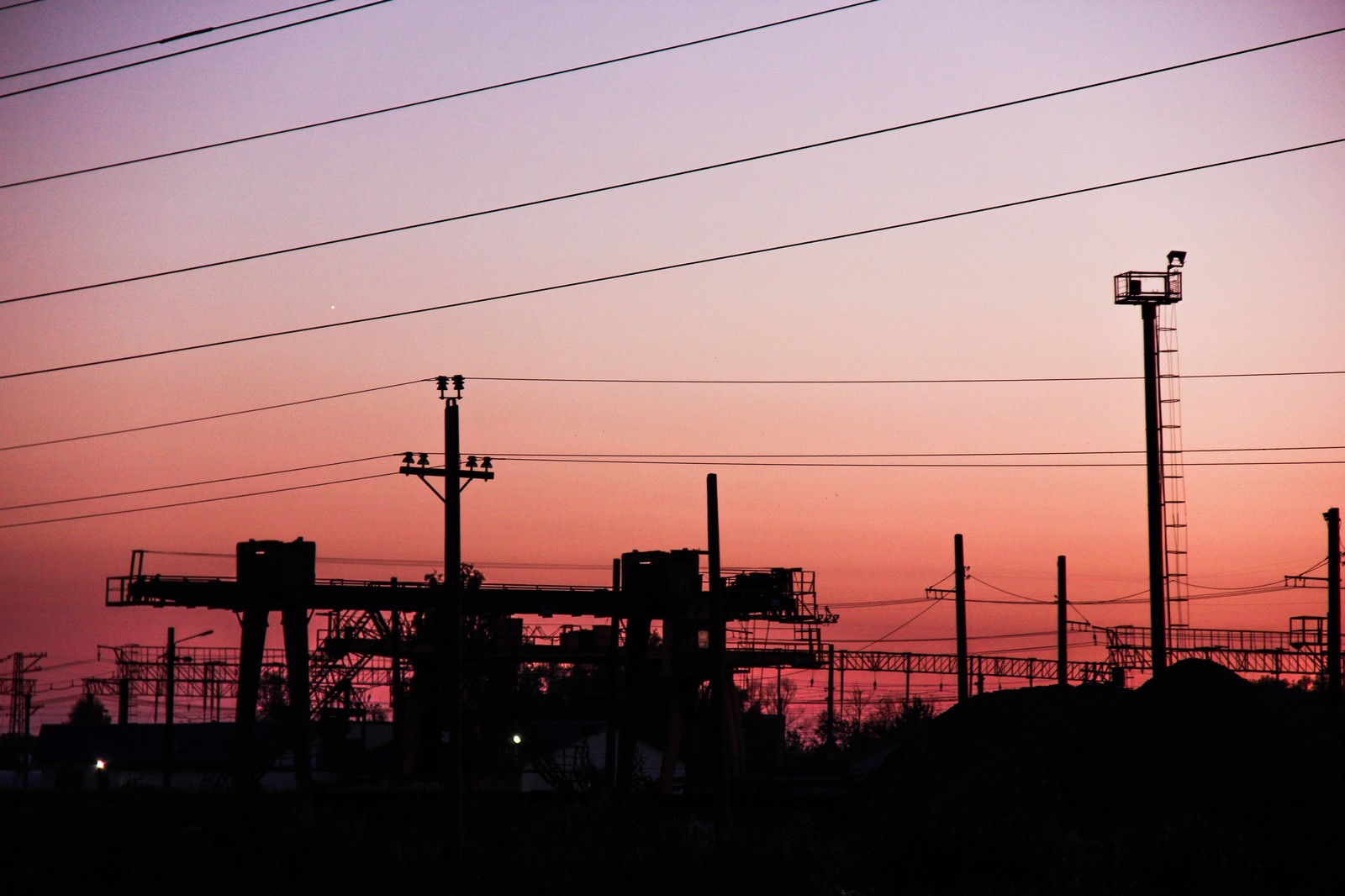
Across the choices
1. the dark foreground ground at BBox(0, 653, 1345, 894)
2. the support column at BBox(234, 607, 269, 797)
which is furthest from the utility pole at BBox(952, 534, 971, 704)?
the support column at BBox(234, 607, 269, 797)

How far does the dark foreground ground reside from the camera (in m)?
20.7

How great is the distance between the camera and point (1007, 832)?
2250 centimetres

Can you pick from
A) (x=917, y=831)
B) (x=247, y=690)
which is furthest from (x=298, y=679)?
(x=917, y=831)

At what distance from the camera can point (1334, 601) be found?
41.9 m

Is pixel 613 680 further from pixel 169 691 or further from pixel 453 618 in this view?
pixel 169 691

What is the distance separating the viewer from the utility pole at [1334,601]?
Result: 134ft

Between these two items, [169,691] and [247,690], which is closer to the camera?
[247,690]

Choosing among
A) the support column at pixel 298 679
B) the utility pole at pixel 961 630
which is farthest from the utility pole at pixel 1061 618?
the support column at pixel 298 679

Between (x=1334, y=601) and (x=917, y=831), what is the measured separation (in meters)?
25.0

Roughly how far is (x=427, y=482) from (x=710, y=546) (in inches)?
254

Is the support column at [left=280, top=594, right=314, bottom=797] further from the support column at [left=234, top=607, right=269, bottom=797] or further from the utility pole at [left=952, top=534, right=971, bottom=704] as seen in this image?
the utility pole at [left=952, top=534, right=971, bottom=704]

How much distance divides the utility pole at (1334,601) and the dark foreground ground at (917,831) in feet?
26.6

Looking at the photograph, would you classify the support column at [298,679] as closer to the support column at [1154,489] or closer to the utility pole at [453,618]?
the utility pole at [453,618]

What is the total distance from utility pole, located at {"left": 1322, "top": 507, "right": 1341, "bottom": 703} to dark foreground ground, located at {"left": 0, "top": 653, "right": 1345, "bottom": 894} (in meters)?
8.10
